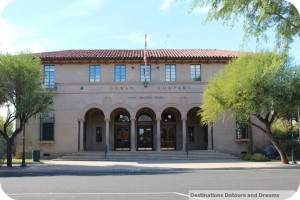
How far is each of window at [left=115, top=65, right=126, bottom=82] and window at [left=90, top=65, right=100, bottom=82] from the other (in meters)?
1.57

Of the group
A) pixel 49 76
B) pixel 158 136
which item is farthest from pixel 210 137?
pixel 49 76

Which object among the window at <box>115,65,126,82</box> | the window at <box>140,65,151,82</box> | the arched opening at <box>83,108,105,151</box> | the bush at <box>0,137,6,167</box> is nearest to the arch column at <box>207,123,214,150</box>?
→ the window at <box>140,65,151,82</box>

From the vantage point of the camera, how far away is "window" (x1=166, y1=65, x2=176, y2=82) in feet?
114

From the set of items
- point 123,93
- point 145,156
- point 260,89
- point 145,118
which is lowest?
point 145,156

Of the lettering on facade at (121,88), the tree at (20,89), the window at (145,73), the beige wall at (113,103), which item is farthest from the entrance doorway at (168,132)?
the tree at (20,89)

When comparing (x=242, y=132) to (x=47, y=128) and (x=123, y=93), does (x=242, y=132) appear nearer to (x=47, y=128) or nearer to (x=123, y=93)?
(x=123, y=93)

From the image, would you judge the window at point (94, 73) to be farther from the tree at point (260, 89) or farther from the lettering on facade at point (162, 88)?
the tree at point (260, 89)

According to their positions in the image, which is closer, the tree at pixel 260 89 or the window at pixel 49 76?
the tree at pixel 260 89

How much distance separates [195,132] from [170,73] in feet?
20.2

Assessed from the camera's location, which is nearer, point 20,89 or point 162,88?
point 20,89

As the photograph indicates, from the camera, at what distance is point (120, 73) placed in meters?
34.7

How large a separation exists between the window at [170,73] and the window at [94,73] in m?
6.03

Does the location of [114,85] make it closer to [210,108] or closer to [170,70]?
[170,70]

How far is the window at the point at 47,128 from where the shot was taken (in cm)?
3419
